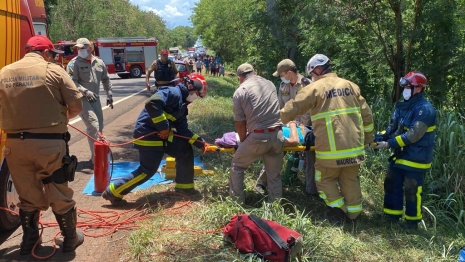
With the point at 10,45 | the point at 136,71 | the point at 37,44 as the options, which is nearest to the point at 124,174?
the point at 10,45

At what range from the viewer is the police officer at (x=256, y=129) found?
4539mm

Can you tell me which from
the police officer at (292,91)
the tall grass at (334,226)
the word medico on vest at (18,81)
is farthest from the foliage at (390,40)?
the word medico on vest at (18,81)

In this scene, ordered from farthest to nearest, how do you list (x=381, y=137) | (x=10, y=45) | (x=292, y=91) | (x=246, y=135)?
(x=292, y=91) < (x=381, y=137) < (x=246, y=135) < (x=10, y=45)

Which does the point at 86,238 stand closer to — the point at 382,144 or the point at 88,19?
the point at 382,144

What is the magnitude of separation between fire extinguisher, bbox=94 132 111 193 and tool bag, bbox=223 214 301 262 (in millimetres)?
2079

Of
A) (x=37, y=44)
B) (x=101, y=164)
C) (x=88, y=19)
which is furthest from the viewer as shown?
(x=88, y=19)

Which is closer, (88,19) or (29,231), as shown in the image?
(29,231)

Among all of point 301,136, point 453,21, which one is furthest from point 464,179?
point 453,21

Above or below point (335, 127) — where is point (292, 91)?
above

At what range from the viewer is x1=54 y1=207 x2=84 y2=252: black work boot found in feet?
12.3

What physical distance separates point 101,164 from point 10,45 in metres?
1.77

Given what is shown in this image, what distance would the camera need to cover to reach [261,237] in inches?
139

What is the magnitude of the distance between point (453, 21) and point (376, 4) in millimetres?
1453

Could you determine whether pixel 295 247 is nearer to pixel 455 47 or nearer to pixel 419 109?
pixel 419 109
